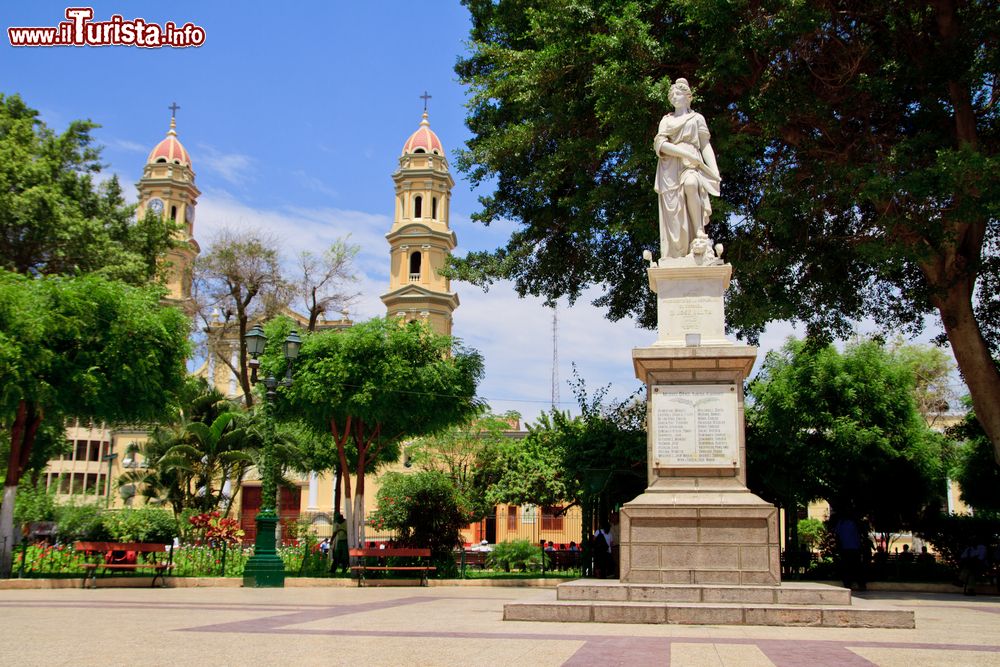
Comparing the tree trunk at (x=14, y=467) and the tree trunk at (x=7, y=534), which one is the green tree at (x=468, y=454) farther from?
the tree trunk at (x=7, y=534)

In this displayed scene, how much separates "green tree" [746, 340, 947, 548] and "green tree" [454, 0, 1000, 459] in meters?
4.38

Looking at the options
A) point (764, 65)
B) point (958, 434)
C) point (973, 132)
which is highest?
point (764, 65)

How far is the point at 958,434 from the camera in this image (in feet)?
75.6

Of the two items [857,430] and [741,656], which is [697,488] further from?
[857,430]

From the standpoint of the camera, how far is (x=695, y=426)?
1030 centimetres

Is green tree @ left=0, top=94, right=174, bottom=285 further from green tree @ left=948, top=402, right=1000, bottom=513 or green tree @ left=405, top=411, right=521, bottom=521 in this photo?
green tree @ left=948, top=402, right=1000, bottom=513

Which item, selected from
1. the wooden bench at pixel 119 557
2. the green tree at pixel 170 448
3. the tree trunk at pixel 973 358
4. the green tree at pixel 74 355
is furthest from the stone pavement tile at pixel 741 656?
the green tree at pixel 170 448

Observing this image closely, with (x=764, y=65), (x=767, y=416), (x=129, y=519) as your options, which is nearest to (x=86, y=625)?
(x=129, y=519)

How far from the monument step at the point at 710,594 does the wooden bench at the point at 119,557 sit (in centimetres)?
1085

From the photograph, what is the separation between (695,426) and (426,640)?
442 centimetres

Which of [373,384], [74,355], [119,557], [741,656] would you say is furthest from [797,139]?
[119,557]

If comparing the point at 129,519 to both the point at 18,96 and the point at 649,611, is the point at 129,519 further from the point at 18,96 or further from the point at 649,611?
the point at 18,96

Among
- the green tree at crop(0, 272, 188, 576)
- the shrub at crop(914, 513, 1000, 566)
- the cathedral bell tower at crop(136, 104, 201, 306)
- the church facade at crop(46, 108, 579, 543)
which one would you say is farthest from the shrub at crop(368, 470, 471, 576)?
the cathedral bell tower at crop(136, 104, 201, 306)

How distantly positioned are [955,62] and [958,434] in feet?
37.3
